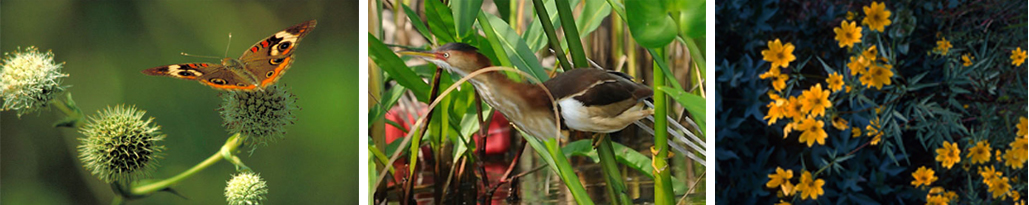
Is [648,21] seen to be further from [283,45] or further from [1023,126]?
[1023,126]

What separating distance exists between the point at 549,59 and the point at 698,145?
392 mm

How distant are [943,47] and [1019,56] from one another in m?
0.22

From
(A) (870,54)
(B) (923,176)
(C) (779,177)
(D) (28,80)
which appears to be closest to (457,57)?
(D) (28,80)

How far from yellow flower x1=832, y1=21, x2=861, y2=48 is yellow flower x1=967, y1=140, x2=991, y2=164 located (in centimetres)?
47

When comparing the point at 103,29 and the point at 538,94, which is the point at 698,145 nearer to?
the point at 538,94

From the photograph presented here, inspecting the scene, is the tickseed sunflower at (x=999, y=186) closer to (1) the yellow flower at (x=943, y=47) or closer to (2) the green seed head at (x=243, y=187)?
(1) the yellow flower at (x=943, y=47)

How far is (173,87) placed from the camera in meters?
1.66

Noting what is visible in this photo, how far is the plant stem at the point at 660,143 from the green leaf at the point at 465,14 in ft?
1.32

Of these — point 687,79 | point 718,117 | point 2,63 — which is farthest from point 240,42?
point 718,117

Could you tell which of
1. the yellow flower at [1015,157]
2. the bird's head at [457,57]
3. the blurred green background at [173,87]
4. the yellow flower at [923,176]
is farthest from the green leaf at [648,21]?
the yellow flower at [1015,157]

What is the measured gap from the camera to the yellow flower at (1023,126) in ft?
7.10

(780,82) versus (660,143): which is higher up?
(780,82)

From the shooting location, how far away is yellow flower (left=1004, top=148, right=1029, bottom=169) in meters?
2.17

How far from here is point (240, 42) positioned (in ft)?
5.44
